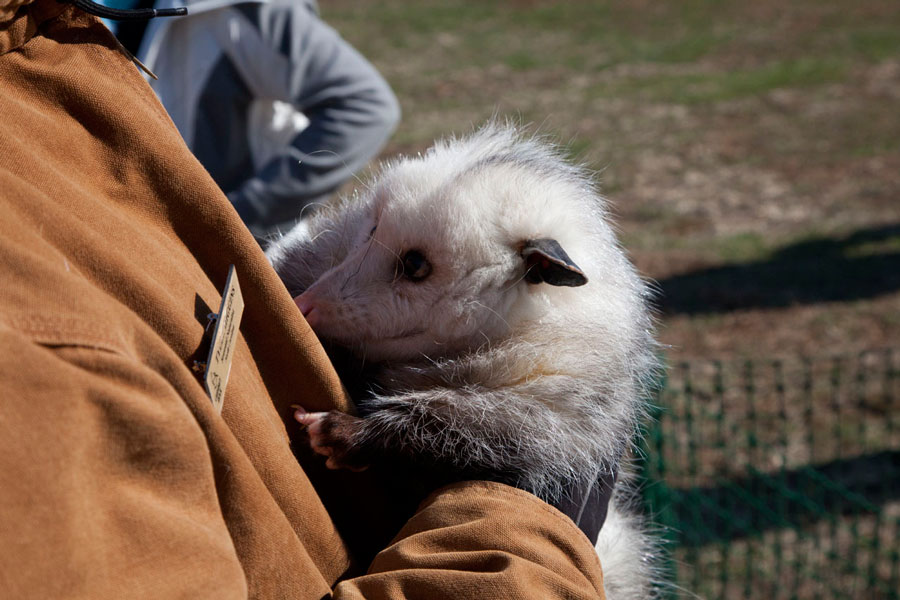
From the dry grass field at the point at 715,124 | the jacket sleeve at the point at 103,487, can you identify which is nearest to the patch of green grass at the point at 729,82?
the dry grass field at the point at 715,124

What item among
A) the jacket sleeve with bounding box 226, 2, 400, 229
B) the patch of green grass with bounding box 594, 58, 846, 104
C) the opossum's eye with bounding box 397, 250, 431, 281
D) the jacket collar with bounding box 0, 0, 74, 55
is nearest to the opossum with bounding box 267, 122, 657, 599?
the opossum's eye with bounding box 397, 250, 431, 281

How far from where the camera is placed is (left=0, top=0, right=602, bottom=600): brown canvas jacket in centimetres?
97

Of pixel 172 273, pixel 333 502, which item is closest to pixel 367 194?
pixel 333 502

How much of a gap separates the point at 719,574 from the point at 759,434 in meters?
1.28

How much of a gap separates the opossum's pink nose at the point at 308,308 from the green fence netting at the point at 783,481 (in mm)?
1810

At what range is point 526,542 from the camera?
1388 mm

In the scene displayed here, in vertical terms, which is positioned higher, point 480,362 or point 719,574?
point 480,362

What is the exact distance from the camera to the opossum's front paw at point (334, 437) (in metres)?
1.50

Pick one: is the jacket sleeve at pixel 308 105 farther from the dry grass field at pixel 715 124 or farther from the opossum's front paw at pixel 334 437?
the opossum's front paw at pixel 334 437

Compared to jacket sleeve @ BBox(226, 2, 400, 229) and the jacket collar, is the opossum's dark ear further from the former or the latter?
jacket sleeve @ BBox(226, 2, 400, 229)

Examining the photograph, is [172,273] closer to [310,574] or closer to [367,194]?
[310,574]

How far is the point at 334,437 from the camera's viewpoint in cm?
153

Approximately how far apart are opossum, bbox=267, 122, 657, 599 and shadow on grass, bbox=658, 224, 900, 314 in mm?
5091

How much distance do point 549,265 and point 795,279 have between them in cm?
617
